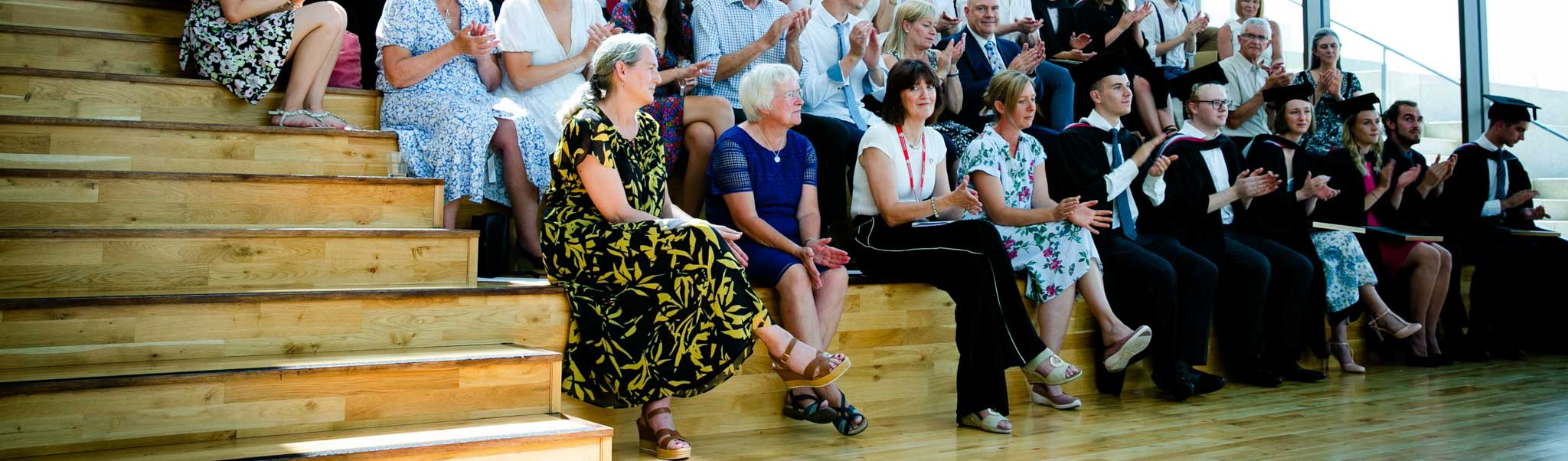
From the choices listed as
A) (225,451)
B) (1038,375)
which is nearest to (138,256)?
(225,451)

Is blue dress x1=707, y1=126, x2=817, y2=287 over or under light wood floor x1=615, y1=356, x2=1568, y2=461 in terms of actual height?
over

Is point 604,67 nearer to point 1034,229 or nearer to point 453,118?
point 453,118

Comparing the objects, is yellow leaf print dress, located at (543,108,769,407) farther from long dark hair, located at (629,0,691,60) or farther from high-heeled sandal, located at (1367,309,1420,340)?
high-heeled sandal, located at (1367,309,1420,340)

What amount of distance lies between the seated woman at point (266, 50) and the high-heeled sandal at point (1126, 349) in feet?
8.54

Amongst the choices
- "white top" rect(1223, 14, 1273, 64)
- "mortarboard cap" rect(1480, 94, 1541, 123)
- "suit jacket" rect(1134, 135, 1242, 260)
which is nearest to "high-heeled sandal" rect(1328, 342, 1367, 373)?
"suit jacket" rect(1134, 135, 1242, 260)

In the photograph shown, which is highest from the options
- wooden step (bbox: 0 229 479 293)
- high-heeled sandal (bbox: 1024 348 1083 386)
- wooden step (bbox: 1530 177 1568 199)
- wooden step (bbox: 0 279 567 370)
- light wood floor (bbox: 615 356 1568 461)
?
wooden step (bbox: 1530 177 1568 199)

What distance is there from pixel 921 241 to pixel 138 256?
2.20 m

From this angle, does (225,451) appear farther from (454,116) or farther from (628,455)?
(454,116)

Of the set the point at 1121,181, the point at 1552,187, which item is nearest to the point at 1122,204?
the point at 1121,181

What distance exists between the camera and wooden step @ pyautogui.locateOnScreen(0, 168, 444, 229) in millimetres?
3113

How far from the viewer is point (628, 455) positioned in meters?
3.11

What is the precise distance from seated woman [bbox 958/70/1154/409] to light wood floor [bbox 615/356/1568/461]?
0.25 meters

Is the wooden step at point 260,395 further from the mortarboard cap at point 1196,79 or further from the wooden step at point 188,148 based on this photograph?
the mortarboard cap at point 1196,79

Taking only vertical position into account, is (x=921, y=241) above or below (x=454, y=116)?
below
